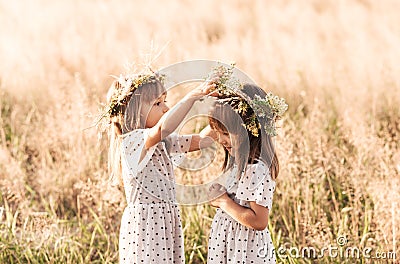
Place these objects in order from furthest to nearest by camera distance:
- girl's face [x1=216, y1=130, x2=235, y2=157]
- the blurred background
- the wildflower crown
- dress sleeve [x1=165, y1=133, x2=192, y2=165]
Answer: the blurred background < dress sleeve [x1=165, y1=133, x2=192, y2=165] < the wildflower crown < girl's face [x1=216, y1=130, x2=235, y2=157]

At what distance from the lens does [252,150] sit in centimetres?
313

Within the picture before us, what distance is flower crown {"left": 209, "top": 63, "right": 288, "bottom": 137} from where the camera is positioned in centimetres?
301

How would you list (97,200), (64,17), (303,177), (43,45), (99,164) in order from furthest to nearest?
1. (64,17)
2. (43,45)
3. (99,164)
4. (303,177)
5. (97,200)

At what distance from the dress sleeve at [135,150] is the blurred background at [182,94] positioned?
35 cm

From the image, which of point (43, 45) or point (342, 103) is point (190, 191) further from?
point (43, 45)

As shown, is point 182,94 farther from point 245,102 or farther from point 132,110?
point 245,102

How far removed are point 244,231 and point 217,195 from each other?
19 centimetres

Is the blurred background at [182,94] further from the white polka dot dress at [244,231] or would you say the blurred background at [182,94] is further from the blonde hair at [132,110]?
the white polka dot dress at [244,231]

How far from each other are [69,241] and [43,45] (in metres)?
4.17

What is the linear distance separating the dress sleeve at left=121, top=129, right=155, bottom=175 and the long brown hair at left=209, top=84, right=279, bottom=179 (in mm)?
320

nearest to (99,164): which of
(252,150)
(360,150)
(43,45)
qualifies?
(360,150)

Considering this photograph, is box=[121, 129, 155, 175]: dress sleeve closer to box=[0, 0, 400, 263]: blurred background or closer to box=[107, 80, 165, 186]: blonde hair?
box=[107, 80, 165, 186]: blonde hair

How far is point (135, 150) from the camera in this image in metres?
3.28

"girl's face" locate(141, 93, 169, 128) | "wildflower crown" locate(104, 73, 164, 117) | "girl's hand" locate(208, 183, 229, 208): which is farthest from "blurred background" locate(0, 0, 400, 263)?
"girl's hand" locate(208, 183, 229, 208)
